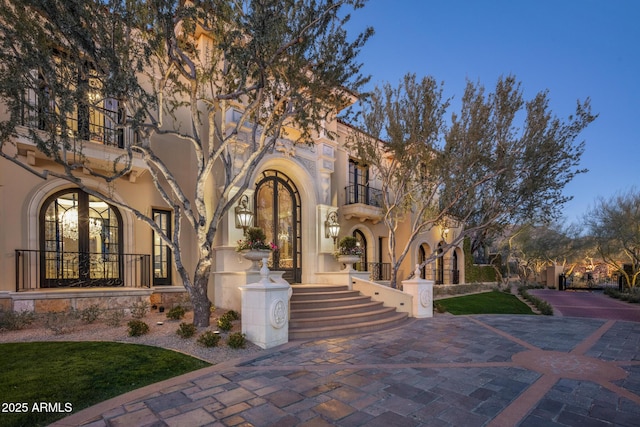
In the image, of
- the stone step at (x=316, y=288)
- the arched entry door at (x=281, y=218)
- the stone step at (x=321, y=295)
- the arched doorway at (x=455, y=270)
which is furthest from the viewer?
the arched doorway at (x=455, y=270)

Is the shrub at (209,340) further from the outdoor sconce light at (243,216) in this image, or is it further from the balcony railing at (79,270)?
the balcony railing at (79,270)

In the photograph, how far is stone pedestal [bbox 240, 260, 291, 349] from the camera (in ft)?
22.3

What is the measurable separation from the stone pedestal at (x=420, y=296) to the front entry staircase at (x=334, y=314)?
A: 2.24ft

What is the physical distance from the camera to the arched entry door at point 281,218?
40.2ft

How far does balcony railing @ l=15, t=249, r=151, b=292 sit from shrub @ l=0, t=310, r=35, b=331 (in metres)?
0.93

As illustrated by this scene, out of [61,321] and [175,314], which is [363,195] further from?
[61,321]

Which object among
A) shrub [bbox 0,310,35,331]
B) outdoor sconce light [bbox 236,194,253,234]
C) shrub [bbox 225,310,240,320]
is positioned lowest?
shrub [bbox 225,310,240,320]

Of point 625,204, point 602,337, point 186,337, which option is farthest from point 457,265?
point 186,337

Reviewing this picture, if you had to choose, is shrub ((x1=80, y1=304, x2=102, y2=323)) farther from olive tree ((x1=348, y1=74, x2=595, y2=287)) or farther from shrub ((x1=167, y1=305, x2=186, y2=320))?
olive tree ((x1=348, y1=74, x2=595, y2=287))

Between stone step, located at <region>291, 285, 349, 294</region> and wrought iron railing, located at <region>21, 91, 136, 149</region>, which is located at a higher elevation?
wrought iron railing, located at <region>21, 91, 136, 149</region>

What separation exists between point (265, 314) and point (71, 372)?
3.22 meters

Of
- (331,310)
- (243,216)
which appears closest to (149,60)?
(243,216)

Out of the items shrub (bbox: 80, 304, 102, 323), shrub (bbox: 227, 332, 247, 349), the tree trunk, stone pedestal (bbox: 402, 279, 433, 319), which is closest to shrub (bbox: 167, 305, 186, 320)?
the tree trunk

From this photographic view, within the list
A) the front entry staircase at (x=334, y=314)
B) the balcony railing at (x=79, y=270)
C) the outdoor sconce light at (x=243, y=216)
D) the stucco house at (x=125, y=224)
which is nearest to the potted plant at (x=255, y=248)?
the stucco house at (x=125, y=224)
